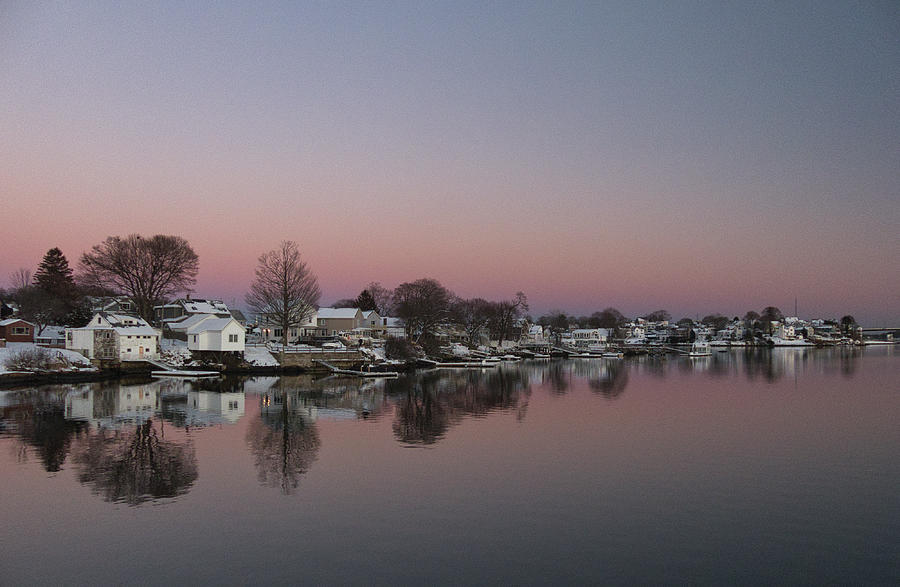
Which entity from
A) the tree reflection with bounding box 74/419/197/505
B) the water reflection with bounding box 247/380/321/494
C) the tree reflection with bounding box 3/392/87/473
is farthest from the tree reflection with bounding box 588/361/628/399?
the tree reflection with bounding box 3/392/87/473

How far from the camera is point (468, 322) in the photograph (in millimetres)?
102812

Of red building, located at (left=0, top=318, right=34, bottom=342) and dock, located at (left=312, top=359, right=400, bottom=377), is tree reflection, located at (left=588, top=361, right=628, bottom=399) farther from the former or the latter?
red building, located at (left=0, top=318, right=34, bottom=342)

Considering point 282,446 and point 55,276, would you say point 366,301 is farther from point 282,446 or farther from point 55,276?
point 282,446

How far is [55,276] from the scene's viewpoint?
6519cm

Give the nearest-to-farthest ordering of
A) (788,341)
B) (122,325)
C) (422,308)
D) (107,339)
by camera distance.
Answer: (107,339) → (122,325) → (422,308) → (788,341)

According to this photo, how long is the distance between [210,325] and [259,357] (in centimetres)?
564

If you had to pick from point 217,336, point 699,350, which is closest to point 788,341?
point 699,350

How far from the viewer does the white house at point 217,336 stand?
56.6 meters

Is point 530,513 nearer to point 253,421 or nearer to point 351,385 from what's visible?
point 253,421

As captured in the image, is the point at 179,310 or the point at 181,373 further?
the point at 179,310

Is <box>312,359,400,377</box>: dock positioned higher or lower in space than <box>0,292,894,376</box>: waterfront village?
lower

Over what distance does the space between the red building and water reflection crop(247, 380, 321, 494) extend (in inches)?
Answer: 1266

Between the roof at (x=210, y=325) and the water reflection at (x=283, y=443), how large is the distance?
2508 centimetres

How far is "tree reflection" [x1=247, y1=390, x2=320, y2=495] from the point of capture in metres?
18.0
